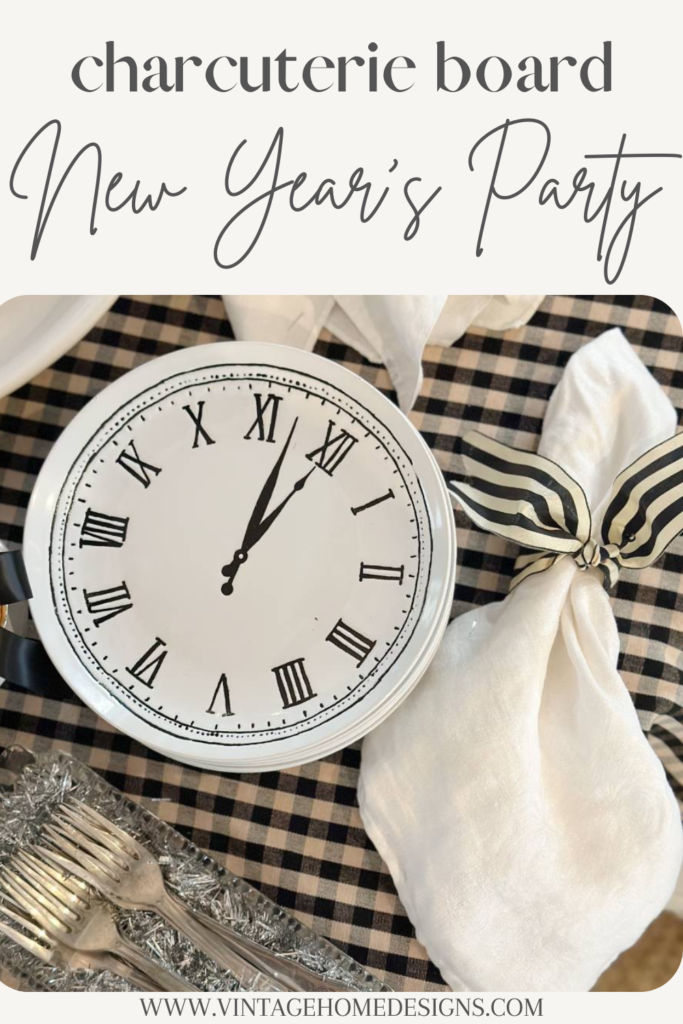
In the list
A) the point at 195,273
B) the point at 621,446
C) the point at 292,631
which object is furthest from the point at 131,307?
the point at 621,446

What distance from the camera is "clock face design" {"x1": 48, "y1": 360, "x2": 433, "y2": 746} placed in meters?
0.79

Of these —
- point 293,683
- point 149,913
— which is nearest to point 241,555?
point 293,683

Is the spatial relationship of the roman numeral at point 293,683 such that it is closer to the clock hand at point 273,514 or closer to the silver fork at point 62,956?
the clock hand at point 273,514

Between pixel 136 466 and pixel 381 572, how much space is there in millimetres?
245

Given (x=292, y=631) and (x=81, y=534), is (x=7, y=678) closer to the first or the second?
(x=81, y=534)

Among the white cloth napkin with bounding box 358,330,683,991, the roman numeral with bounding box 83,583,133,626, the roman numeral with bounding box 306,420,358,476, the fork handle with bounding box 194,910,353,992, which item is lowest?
the fork handle with bounding box 194,910,353,992

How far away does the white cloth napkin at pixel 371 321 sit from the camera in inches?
36.1

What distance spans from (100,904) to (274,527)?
0.36 m

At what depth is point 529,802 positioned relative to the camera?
31.2 inches

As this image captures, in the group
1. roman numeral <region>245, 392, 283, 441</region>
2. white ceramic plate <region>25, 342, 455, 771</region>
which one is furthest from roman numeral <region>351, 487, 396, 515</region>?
roman numeral <region>245, 392, 283, 441</region>

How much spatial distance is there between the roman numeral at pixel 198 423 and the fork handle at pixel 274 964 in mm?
428

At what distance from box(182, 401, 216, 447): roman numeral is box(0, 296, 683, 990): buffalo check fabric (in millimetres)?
143

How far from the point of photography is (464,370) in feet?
3.10

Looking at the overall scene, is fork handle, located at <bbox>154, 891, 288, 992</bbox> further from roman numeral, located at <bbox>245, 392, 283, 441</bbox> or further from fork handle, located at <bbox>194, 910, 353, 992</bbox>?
roman numeral, located at <bbox>245, 392, 283, 441</bbox>
